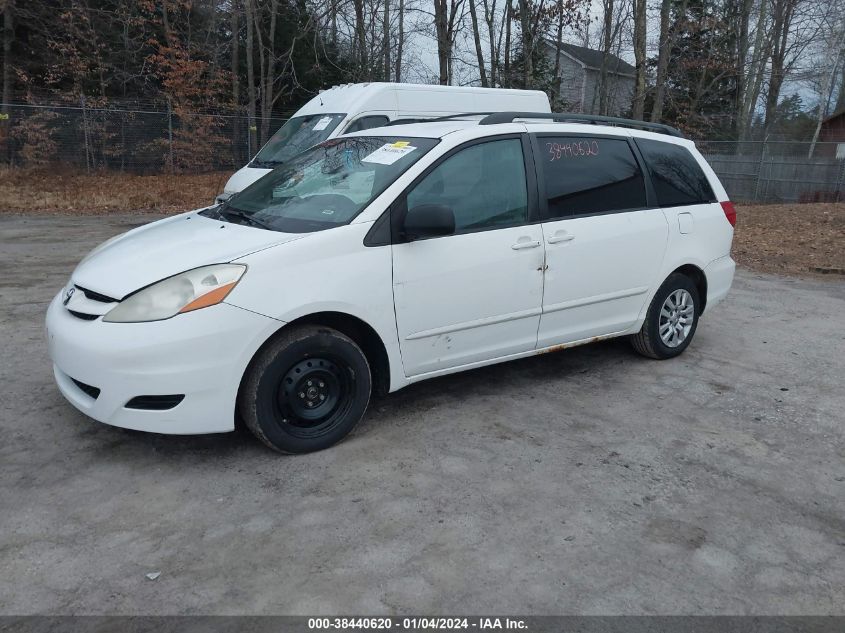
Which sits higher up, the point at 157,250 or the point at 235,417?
the point at 157,250

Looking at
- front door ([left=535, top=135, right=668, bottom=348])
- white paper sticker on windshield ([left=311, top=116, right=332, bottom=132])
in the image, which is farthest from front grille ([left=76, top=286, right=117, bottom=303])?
white paper sticker on windshield ([left=311, top=116, right=332, bottom=132])

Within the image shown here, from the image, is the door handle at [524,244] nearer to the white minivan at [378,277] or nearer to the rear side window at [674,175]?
the white minivan at [378,277]

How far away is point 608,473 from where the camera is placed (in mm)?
3768

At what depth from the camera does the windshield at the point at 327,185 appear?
13.5ft

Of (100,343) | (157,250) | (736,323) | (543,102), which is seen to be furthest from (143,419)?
(543,102)

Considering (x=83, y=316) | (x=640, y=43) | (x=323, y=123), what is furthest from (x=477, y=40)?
(x=83, y=316)

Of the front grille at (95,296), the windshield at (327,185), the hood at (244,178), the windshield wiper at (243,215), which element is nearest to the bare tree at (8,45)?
the hood at (244,178)

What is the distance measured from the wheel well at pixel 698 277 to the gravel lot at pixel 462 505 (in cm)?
81

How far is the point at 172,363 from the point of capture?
344 cm

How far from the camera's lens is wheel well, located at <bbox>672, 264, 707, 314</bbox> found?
18.5 ft

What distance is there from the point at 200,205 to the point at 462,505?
605 inches

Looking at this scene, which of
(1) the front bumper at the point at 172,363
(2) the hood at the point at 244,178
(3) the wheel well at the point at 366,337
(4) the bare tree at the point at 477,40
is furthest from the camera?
(4) the bare tree at the point at 477,40

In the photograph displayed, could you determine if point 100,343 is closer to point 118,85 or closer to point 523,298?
point 523,298

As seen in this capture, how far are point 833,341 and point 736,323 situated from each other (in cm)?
86
